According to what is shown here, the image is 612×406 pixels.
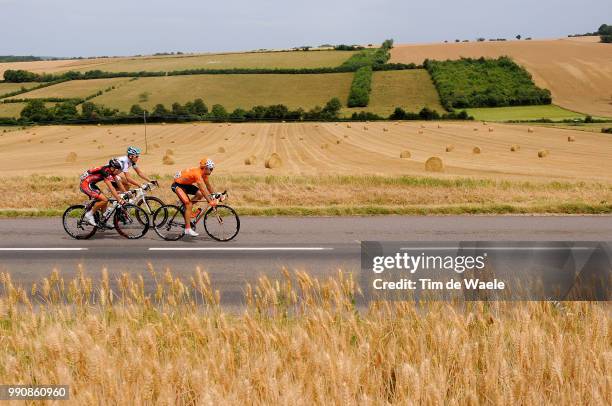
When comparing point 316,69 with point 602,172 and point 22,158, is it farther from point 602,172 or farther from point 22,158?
point 602,172

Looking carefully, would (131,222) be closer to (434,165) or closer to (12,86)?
(434,165)

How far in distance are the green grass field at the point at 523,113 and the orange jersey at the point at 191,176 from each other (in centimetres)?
6354

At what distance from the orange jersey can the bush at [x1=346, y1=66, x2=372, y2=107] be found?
72991 mm

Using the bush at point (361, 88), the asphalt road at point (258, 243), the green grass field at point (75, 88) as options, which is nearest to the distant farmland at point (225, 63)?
the bush at point (361, 88)

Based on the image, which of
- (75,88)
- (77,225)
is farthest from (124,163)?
(75,88)

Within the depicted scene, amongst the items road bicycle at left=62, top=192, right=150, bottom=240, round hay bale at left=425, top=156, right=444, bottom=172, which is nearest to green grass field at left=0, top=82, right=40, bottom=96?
round hay bale at left=425, top=156, right=444, bottom=172

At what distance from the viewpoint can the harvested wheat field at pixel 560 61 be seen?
265 feet

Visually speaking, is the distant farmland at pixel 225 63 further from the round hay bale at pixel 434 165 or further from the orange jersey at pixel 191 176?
the orange jersey at pixel 191 176

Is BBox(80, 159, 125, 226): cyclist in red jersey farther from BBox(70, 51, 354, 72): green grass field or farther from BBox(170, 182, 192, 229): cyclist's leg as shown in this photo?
BBox(70, 51, 354, 72): green grass field

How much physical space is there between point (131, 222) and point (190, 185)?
195 centimetres

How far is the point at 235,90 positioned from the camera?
97.1 metres

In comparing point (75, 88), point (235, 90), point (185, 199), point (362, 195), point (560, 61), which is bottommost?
point (362, 195)

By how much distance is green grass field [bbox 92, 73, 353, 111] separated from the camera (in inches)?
3469

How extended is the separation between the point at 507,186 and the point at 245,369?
19.2 meters
